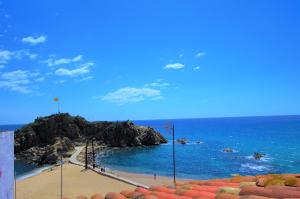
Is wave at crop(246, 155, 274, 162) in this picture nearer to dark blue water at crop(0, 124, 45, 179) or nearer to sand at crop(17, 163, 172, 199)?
sand at crop(17, 163, 172, 199)

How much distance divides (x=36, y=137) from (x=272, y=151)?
64.3m

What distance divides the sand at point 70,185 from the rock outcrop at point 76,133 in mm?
48580

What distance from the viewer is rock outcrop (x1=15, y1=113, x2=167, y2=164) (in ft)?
326

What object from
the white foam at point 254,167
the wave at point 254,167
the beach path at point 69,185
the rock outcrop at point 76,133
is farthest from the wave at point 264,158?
the rock outcrop at point 76,133

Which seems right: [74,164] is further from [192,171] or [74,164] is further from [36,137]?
[36,137]

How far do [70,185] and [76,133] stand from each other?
6675 cm

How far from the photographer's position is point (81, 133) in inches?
4370

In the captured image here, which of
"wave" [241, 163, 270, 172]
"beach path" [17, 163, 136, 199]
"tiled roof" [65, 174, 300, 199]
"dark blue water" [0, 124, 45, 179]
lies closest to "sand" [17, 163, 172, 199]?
"beach path" [17, 163, 136, 199]

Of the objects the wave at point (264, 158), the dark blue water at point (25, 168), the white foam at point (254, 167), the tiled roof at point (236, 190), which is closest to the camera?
the tiled roof at point (236, 190)

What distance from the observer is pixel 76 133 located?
108125 mm

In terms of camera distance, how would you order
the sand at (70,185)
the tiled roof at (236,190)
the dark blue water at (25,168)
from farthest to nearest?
1. the dark blue water at (25,168)
2. the sand at (70,185)
3. the tiled roof at (236,190)

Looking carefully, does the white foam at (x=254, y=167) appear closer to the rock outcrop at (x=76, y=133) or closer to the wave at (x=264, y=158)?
the wave at (x=264, y=158)

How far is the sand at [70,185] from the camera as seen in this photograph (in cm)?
3755

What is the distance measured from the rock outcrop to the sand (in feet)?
159
